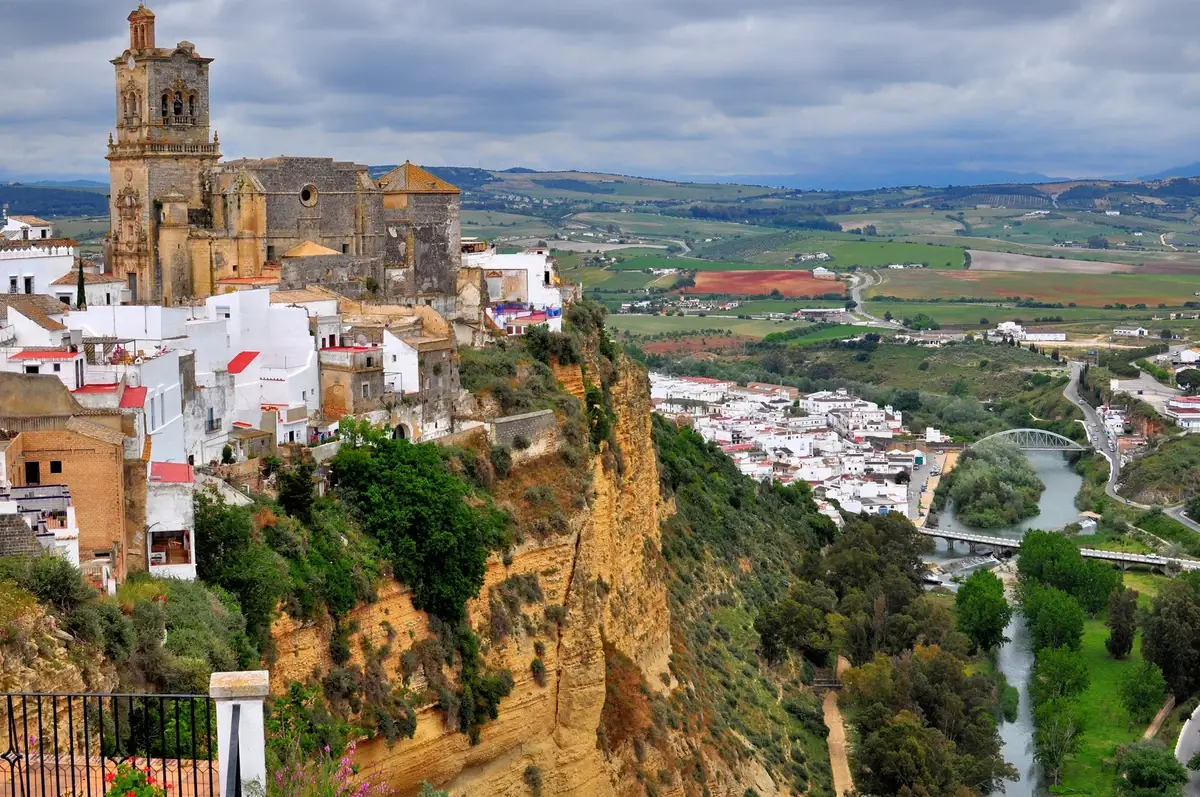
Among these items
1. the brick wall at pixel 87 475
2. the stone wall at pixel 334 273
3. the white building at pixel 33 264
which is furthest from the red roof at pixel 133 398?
the white building at pixel 33 264

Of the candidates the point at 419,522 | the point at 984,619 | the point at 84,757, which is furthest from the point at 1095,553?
the point at 84,757

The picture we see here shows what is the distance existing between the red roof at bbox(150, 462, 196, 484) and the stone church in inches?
506

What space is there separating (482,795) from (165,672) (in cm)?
980

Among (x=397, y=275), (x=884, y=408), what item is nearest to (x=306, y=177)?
(x=397, y=275)

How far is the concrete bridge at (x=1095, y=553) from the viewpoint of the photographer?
241 feet

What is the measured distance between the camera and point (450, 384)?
3288 cm

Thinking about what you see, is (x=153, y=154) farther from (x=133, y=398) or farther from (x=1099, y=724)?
(x=1099, y=724)

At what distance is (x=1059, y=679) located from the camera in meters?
52.5

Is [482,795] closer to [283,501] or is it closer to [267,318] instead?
[283,501]

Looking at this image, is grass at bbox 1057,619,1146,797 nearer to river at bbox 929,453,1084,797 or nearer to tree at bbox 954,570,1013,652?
river at bbox 929,453,1084,797

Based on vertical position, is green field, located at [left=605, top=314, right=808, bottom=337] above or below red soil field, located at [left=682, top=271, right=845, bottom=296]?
below

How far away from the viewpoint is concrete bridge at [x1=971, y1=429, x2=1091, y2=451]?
339ft

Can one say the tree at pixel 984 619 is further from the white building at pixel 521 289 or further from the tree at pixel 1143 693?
the white building at pixel 521 289

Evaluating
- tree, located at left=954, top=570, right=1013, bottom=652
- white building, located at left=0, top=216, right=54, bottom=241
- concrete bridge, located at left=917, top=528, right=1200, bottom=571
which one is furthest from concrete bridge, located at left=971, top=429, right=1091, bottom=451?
white building, located at left=0, top=216, right=54, bottom=241
